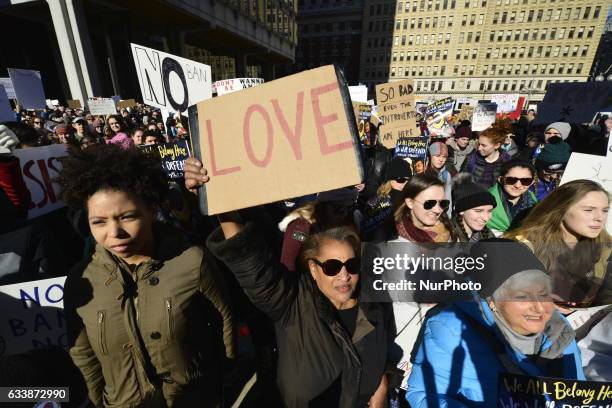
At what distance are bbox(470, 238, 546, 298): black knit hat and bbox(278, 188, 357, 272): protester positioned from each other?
2.35ft

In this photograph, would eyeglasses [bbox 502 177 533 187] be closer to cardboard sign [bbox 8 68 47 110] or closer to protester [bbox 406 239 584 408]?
protester [bbox 406 239 584 408]

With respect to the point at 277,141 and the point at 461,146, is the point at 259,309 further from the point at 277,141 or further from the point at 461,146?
the point at 461,146

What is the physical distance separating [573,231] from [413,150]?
3.23m

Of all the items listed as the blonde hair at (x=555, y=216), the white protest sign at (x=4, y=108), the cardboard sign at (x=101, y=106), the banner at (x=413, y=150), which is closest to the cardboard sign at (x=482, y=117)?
the banner at (x=413, y=150)

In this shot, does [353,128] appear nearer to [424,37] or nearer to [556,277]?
[556,277]

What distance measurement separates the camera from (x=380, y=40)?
2512 inches

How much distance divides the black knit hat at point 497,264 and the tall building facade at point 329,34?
2722 inches

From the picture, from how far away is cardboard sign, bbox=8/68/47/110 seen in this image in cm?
688

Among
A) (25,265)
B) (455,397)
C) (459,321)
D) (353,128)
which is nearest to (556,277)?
(459,321)

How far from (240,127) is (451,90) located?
68981 millimetres

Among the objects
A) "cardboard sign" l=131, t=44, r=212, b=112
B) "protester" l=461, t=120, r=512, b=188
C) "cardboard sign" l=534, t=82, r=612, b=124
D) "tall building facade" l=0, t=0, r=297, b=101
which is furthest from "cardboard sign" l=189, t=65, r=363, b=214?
"tall building facade" l=0, t=0, r=297, b=101

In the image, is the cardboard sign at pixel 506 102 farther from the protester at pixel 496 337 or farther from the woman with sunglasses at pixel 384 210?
the protester at pixel 496 337

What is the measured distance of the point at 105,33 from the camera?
19906 mm

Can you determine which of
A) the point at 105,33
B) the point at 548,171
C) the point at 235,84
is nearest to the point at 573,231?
the point at 548,171
